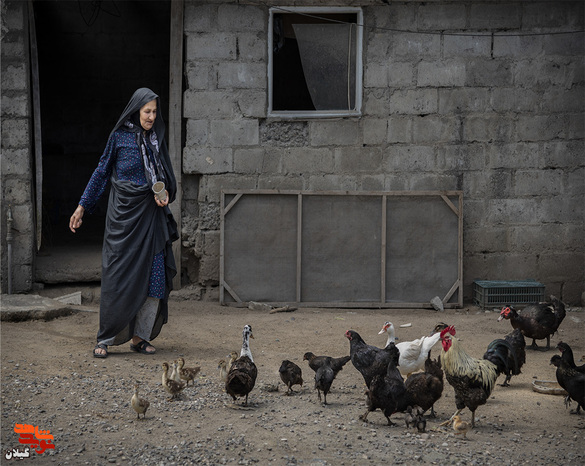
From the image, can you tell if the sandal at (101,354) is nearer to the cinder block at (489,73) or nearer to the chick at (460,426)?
the chick at (460,426)

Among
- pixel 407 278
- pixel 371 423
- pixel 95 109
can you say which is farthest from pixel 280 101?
pixel 371 423

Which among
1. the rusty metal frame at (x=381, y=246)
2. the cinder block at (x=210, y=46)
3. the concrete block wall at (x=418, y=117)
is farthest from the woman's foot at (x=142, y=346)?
the cinder block at (x=210, y=46)

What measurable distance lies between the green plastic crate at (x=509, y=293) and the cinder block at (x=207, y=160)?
360cm

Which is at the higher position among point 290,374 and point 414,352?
point 414,352

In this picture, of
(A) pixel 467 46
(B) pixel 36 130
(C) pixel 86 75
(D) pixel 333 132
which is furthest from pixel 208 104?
(C) pixel 86 75

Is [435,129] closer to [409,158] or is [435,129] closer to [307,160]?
[409,158]

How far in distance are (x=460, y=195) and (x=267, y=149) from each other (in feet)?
8.29

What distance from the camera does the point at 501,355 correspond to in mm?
Answer: 6211

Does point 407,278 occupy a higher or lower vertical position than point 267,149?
lower

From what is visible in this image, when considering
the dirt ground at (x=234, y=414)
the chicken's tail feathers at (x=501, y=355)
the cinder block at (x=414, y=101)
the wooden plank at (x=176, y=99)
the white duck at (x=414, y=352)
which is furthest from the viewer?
the cinder block at (x=414, y=101)

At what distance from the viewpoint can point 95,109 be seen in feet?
51.1

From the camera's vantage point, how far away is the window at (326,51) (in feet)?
33.0

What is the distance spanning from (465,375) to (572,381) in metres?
0.90

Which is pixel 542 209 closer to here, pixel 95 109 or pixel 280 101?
pixel 280 101
